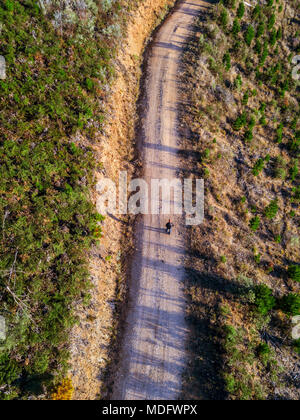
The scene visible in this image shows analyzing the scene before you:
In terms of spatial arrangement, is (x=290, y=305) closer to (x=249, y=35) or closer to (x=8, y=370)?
(x=8, y=370)

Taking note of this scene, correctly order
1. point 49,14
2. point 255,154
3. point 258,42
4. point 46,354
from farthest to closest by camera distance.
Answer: point 258,42 < point 255,154 < point 49,14 < point 46,354

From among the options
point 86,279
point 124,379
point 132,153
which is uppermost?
point 132,153

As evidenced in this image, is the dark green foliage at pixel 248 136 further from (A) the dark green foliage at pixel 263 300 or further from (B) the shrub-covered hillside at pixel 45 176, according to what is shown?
(A) the dark green foliage at pixel 263 300

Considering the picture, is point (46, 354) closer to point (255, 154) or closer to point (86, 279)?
point (86, 279)

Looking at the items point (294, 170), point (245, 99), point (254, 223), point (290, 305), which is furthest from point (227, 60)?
point (290, 305)

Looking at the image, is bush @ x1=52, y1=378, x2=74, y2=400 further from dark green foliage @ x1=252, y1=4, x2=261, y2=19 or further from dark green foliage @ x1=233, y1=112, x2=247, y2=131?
dark green foliage @ x1=252, y1=4, x2=261, y2=19

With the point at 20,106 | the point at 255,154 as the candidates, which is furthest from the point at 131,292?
the point at 255,154

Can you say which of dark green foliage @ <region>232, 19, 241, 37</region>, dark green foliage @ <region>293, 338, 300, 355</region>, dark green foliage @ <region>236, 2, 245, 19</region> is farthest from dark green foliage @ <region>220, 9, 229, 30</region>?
dark green foliage @ <region>293, 338, 300, 355</region>
